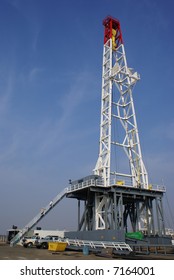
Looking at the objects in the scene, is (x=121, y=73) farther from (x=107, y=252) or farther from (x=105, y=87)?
(x=107, y=252)

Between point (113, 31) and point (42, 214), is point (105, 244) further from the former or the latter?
point (113, 31)

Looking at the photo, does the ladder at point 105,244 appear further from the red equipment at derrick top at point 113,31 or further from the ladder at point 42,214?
the red equipment at derrick top at point 113,31

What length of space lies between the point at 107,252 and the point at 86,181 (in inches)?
497

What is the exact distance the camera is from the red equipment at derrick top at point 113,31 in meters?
45.5

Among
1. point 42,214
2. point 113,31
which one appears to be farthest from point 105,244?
point 113,31

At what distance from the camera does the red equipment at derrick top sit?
149ft

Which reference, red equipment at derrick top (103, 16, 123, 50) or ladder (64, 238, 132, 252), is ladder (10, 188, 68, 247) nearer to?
ladder (64, 238, 132, 252)

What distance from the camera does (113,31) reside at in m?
46.3

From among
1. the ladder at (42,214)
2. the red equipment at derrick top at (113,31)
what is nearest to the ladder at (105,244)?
the ladder at (42,214)

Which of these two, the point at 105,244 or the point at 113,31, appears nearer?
the point at 105,244

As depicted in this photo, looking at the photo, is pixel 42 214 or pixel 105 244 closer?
pixel 105 244

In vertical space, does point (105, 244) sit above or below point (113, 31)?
below

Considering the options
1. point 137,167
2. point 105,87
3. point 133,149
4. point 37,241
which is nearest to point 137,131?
point 133,149

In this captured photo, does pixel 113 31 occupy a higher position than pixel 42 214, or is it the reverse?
pixel 113 31
